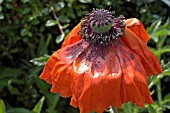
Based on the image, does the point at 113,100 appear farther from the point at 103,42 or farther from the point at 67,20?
the point at 67,20

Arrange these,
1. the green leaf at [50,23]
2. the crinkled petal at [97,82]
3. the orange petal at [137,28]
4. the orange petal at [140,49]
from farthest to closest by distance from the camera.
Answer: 1. the green leaf at [50,23]
2. the orange petal at [137,28]
3. the orange petal at [140,49]
4. the crinkled petal at [97,82]

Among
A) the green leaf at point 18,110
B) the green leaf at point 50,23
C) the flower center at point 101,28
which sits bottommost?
the green leaf at point 18,110

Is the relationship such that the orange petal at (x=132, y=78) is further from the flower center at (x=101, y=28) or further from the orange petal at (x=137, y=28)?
the orange petal at (x=137, y=28)

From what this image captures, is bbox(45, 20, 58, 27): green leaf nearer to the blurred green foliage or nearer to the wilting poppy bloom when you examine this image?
the blurred green foliage

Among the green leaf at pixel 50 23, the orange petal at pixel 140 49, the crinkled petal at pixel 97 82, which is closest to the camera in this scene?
the crinkled petal at pixel 97 82

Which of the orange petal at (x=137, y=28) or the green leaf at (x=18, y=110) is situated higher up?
the orange petal at (x=137, y=28)

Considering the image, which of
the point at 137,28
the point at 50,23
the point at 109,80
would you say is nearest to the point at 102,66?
the point at 109,80

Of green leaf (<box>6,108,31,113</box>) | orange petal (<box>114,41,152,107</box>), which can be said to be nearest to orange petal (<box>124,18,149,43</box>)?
orange petal (<box>114,41,152,107</box>)

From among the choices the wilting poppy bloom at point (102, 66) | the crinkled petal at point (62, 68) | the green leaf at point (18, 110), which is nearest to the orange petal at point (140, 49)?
the wilting poppy bloom at point (102, 66)

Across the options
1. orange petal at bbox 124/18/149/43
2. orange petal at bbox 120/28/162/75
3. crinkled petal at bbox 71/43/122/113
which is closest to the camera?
crinkled petal at bbox 71/43/122/113
